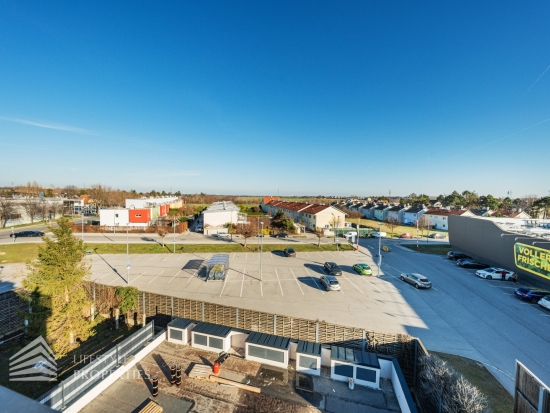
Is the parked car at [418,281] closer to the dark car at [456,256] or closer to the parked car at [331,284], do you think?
the parked car at [331,284]

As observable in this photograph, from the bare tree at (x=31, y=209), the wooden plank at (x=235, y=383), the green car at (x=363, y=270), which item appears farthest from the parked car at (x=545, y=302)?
the bare tree at (x=31, y=209)

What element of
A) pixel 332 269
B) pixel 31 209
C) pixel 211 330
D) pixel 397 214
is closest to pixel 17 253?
pixel 211 330

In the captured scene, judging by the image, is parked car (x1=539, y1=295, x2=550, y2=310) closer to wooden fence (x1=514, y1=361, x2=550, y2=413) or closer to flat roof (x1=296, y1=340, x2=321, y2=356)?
wooden fence (x1=514, y1=361, x2=550, y2=413)

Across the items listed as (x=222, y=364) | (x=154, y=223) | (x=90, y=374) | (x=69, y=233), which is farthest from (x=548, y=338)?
(x=154, y=223)

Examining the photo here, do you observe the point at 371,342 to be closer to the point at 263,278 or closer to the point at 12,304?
the point at 263,278

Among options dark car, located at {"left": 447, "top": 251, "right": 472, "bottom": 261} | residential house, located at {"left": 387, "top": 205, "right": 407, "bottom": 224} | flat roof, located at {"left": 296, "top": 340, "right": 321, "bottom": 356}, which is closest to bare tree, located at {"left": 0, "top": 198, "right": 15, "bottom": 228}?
flat roof, located at {"left": 296, "top": 340, "right": 321, "bottom": 356}

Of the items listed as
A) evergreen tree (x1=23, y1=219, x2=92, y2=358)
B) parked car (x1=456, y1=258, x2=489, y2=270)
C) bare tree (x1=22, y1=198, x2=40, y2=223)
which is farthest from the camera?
bare tree (x1=22, y1=198, x2=40, y2=223)
